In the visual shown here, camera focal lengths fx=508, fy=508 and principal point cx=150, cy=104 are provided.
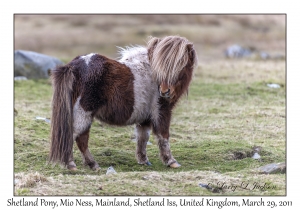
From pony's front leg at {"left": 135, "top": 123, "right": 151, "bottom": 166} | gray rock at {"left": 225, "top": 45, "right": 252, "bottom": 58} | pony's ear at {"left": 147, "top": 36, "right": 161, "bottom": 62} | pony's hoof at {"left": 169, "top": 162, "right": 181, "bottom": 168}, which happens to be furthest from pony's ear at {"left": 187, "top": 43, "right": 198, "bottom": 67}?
gray rock at {"left": 225, "top": 45, "right": 252, "bottom": 58}

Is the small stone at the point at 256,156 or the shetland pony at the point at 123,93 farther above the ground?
the shetland pony at the point at 123,93

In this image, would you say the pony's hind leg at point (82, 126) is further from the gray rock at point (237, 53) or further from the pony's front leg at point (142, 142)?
the gray rock at point (237, 53)

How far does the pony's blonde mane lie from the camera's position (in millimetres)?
8704

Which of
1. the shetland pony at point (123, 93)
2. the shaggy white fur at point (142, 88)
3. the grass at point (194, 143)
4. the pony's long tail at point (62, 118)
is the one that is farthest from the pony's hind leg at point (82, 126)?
the shaggy white fur at point (142, 88)

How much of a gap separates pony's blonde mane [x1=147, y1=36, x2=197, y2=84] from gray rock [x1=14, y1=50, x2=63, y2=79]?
9.47 metres

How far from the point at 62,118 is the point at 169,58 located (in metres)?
2.12

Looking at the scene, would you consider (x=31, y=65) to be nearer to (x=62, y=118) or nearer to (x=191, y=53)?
(x=191, y=53)

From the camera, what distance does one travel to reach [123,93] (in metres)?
8.53

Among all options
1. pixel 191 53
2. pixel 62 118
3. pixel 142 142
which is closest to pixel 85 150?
pixel 62 118

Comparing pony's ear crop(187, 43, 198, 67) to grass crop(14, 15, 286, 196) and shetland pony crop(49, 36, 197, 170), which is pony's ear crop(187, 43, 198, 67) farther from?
grass crop(14, 15, 286, 196)

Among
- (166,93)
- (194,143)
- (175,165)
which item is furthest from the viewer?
(194,143)

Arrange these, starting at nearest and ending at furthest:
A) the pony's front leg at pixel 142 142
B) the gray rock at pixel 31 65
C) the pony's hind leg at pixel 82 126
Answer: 1. the pony's hind leg at pixel 82 126
2. the pony's front leg at pixel 142 142
3. the gray rock at pixel 31 65

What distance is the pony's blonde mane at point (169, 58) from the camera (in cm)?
870

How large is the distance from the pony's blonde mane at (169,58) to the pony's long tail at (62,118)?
4.98ft
